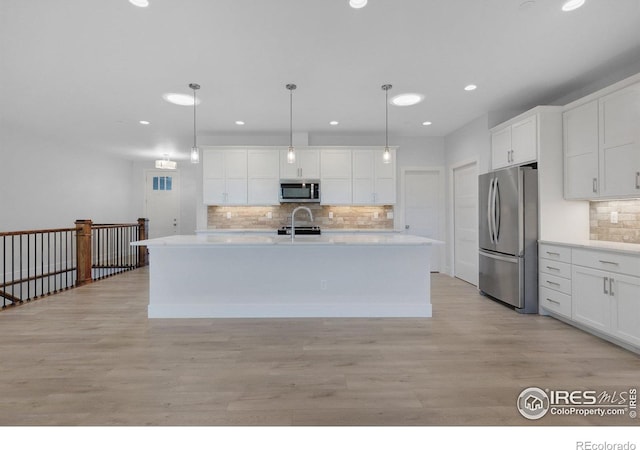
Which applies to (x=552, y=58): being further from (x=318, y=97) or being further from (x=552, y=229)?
(x=318, y=97)

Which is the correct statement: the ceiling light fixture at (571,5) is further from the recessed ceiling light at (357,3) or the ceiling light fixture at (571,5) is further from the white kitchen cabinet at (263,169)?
the white kitchen cabinet at (263,169)

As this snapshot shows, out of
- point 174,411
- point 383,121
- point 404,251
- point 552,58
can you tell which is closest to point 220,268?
point 174,411

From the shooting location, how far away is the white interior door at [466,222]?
5.19 metres

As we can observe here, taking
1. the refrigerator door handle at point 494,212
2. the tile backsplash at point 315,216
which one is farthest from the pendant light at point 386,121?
the tile backsplash at point 315,216

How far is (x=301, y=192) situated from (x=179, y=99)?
2.39 meters

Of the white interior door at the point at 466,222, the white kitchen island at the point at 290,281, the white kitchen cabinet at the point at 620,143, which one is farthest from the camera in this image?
the white interior door at the point at 466,222

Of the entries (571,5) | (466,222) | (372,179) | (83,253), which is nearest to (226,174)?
(372,179)

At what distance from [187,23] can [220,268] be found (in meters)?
2.37

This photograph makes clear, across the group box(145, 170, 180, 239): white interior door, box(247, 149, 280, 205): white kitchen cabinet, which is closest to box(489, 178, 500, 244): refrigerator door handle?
box(247, 149, 280, 205): white kitchen cabinet

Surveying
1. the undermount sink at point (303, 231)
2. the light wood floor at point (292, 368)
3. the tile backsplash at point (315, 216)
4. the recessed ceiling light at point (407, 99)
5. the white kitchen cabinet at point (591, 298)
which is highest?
the recessed ceiling light at point (407, 99)

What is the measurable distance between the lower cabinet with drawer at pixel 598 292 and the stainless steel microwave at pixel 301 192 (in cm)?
350

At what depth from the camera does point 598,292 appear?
2.88 meters

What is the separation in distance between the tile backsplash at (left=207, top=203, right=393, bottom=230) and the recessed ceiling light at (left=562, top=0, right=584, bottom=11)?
4.02 meters

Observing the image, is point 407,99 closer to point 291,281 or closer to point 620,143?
point 620,143
